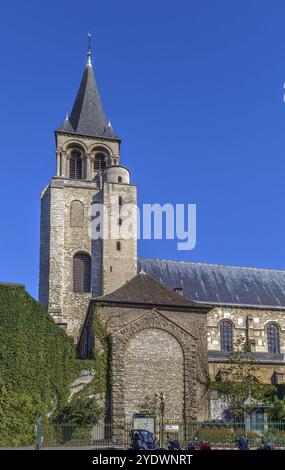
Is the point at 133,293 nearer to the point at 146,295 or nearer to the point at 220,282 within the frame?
the point at 146,295

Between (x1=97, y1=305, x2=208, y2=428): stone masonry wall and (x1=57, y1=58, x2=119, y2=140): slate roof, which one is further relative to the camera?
(x1=57, y1=58, x2=119, y2=140): slate roof

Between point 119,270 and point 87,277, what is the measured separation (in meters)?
2.51

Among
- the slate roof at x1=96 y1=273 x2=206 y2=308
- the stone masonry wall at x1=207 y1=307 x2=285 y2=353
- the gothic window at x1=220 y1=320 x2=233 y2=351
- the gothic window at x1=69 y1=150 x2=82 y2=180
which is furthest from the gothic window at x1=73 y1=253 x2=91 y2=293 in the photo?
the gothic window at x1=220 y1=320 x2=233 y2=351

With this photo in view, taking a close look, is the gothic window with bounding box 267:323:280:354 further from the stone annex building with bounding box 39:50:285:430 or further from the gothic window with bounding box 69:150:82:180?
the gothic window with bounding box 69:150:82:180

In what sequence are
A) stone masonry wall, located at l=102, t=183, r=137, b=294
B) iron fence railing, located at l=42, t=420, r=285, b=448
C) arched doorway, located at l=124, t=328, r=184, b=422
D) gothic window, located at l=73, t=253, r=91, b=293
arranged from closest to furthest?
iron fence railing, located at l=42, t=420, r=285, b=448, arched doorway, located at l=124, t=328, r=184, b=422, stone masonry wall, located at l=102, t=183, r=137, b=294, gothic window, located at l=73, t=253, r=91, b=293

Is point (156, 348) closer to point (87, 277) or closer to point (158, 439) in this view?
point (158, 439)

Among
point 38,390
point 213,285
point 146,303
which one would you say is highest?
point 213,285

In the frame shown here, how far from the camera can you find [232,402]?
3456 cm

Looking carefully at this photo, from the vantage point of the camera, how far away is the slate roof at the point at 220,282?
4848 centimetres

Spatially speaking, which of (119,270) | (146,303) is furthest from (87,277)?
(146,303)

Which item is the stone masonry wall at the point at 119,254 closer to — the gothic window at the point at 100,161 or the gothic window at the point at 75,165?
the gothic window at the point at 75,165

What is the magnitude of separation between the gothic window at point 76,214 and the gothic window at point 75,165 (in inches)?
149

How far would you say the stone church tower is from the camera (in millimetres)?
46241

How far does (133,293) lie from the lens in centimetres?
3597
